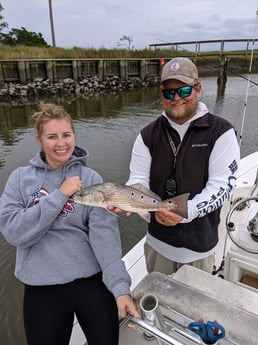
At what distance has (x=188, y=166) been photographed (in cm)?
211

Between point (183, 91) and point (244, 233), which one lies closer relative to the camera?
point (183, 91)

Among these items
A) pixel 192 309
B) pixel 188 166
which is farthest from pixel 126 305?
pixel 188 166

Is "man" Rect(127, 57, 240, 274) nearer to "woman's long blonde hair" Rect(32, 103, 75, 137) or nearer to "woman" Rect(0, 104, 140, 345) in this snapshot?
"woman" Rect(0, 104, 140, 345)

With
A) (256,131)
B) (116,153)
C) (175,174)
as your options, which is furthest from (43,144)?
(256,131)

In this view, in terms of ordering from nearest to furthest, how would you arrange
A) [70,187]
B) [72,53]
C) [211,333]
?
[211,333], [70,187], [72,53]

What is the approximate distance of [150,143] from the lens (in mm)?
2273

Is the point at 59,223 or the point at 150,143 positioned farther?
the point at 150,143

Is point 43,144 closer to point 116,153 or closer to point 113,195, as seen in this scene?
point 113,195

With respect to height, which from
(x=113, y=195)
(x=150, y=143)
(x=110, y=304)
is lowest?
(x=110, y=304)

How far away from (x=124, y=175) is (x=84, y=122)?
6780 mm

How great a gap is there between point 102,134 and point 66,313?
32.2ft

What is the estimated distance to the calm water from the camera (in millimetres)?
3994

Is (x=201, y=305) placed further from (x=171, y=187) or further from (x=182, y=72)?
(x=182, y=72)

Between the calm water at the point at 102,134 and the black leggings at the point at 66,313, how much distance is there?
6.07ft
